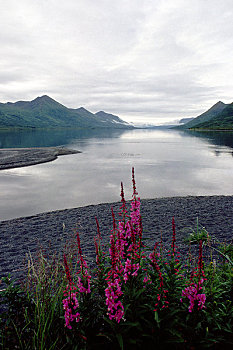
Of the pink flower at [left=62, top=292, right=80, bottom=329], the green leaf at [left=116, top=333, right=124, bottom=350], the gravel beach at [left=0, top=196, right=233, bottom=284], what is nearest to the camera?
the green leaf at [left=116, top=333, right=124, bottom=350]

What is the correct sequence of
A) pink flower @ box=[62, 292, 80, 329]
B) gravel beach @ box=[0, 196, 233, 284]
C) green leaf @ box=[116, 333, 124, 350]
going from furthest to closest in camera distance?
gravel beach @ box=[0, 196, 233, 284] → pink flower @ box=[62, 292, 80, 329] → green leaf @ box=[116, 333, 124, 350]

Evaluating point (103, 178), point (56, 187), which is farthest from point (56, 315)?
point (103, 178)

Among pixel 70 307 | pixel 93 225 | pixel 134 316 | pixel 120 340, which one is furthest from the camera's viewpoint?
pixel 93 225

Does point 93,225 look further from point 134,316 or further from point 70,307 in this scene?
point 70,307

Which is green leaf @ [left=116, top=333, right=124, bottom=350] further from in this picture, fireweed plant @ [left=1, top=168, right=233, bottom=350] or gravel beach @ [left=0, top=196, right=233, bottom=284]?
gravel beach @ [left=0, top=196, right=233, bottom=284]

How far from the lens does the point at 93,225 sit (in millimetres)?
13789

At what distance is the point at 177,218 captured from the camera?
14242 millimetres

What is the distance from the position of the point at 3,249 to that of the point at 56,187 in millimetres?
16635

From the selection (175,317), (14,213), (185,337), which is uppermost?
(175,317)

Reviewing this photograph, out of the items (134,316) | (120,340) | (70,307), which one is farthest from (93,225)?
(120,340)

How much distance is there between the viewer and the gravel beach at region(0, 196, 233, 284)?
1053 centimetres

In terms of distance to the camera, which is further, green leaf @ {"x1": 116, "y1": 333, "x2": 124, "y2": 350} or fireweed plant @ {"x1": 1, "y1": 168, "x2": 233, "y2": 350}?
fireweed plant @ {"x1": 1, "y1": 168, "x2": 233, "y2": 350}

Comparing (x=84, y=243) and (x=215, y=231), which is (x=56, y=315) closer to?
(x=84, y=243)

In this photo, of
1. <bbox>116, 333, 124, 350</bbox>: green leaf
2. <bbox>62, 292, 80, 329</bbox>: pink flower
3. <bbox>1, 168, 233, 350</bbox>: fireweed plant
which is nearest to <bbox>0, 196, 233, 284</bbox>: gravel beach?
<bbox>1, 168, 233, 350</bbox>: fireweed plant
